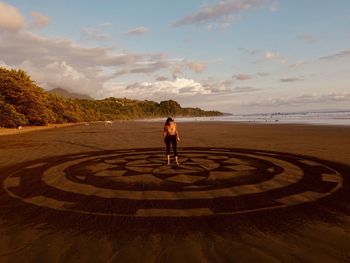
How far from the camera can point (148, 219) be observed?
256 inches

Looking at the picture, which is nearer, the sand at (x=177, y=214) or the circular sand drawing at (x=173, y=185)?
the sand at (x=177, y=214)

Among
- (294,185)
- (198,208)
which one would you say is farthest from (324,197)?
(198,208)

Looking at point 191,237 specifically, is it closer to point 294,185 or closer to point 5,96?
point 294,185

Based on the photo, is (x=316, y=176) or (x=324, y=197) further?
(x=316, y=176)

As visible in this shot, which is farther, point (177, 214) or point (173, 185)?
point (173, 185)

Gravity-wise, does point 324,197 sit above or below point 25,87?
below

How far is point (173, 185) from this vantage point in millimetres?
9562

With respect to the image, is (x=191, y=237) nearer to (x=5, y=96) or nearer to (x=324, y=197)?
(x=324, y=197)

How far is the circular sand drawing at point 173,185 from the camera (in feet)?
24.2

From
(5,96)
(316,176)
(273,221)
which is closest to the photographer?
(273,221)

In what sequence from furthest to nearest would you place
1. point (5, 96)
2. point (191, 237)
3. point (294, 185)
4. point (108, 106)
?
1. point (108, 106)
2. point (5, 96)
3. point (294, 185)
4. point (191, 237)

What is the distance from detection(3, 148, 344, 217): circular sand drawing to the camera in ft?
24.2

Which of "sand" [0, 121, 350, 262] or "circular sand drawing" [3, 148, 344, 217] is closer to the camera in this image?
"sand" [0, 121, 350, 262]

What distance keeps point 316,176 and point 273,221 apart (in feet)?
17.1
